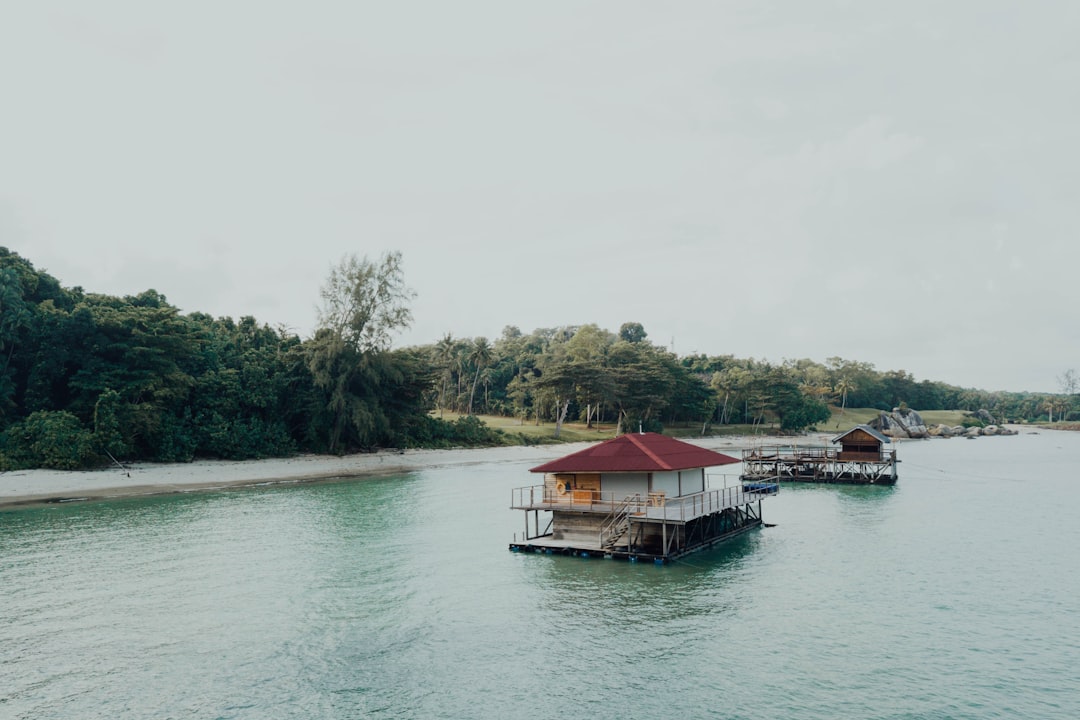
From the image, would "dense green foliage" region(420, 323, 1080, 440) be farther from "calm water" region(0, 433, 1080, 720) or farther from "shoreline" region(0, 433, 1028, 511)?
"calm water" region(0, 433, 1080, 720)

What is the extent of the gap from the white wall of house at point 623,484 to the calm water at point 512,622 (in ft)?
13.7

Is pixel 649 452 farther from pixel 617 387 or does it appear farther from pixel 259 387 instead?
pixel 617 387

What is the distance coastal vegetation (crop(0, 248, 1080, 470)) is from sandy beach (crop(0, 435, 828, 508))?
2086 mm

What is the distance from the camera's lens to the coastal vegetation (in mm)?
60188

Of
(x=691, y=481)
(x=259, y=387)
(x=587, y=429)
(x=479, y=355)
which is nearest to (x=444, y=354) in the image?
(x=479, y=355)

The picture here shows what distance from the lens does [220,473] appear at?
2564 inches

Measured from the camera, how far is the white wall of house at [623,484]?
35.9 m

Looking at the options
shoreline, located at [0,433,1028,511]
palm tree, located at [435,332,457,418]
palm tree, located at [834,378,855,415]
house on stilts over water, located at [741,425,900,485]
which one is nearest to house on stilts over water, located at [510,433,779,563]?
shoreline, located at [0,433,1028,511]

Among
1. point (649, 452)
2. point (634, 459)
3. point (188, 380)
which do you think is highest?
point (188, 380)

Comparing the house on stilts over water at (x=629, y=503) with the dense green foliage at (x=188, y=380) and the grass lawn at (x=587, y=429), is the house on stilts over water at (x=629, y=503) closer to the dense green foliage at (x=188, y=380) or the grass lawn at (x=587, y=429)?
the dense green foliage at (x=188, y=380)

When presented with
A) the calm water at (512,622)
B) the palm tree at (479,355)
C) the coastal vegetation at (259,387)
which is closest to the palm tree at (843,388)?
the coastal vegetation at (259,387)

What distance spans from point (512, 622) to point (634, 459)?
12.9 metres

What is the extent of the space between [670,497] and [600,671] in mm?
16606

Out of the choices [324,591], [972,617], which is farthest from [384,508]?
[972,617]
